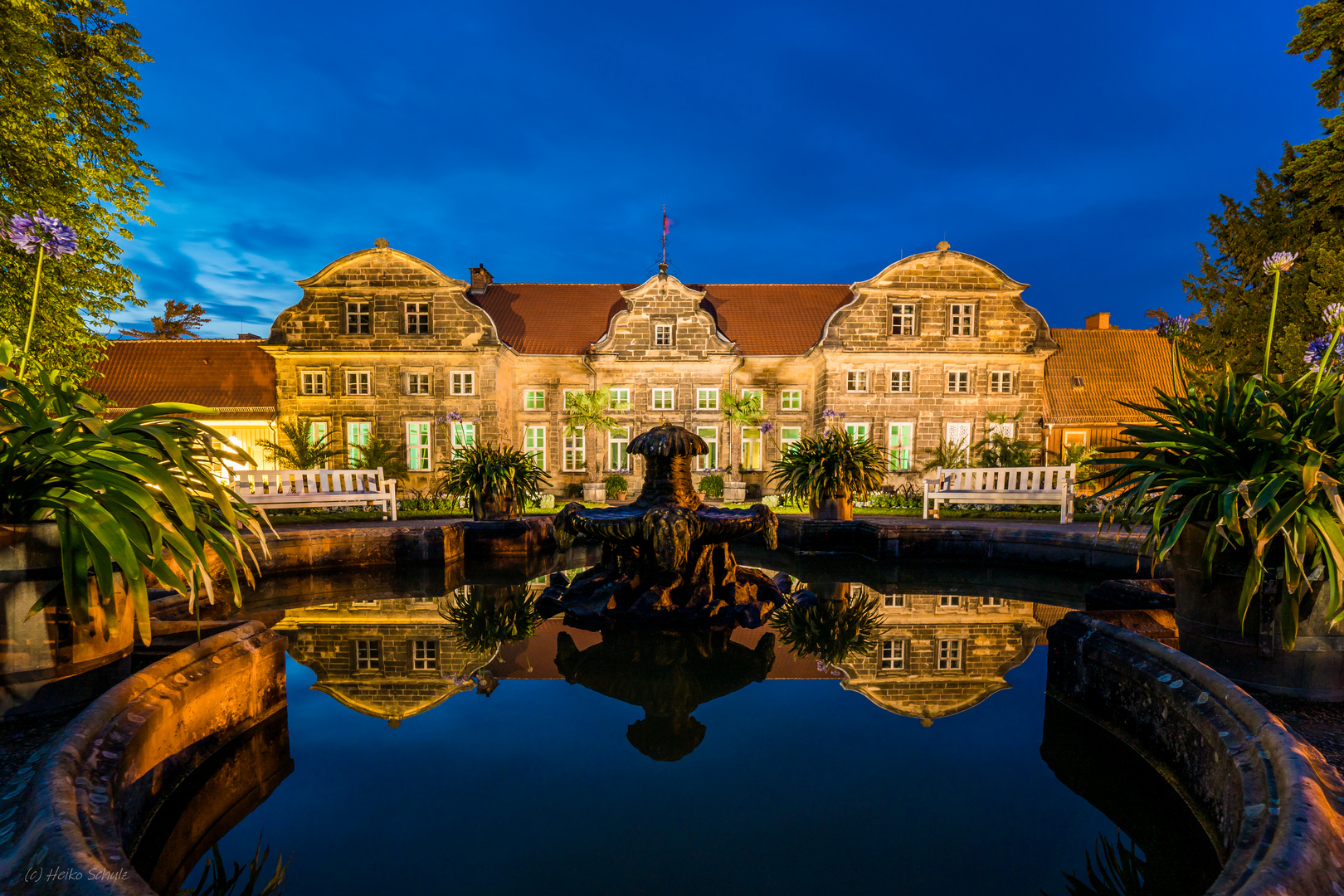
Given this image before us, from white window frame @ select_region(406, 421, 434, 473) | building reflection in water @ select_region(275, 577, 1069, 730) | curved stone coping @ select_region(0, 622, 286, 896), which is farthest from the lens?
white window frame @ select_region(406, 421, 434, 473)

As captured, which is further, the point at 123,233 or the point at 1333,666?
the point at 123,233

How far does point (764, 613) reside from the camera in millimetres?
5250

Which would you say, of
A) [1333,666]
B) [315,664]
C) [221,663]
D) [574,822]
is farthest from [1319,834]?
[315,664]

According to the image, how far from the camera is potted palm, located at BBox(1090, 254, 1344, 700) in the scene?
2.21 metres

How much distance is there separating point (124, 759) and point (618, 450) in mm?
17436

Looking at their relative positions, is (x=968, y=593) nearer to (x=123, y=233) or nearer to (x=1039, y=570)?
(x=1039, y=570)

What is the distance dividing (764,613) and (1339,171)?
42.8ft

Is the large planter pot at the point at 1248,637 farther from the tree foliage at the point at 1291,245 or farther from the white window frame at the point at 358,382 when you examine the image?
the white window frame at the point at 358,382

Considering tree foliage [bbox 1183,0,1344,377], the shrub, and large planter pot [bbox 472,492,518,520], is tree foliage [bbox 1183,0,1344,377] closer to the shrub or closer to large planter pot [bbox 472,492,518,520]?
the shrub

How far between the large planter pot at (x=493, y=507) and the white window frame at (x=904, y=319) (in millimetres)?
13945

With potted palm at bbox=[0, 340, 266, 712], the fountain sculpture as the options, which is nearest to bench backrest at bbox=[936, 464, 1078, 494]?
the fountain sculpture

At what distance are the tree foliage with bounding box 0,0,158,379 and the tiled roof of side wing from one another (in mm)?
24376

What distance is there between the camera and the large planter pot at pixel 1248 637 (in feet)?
7.79

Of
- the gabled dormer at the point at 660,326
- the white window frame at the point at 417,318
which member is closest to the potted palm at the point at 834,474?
the gabled dormer at the point at 660,326
